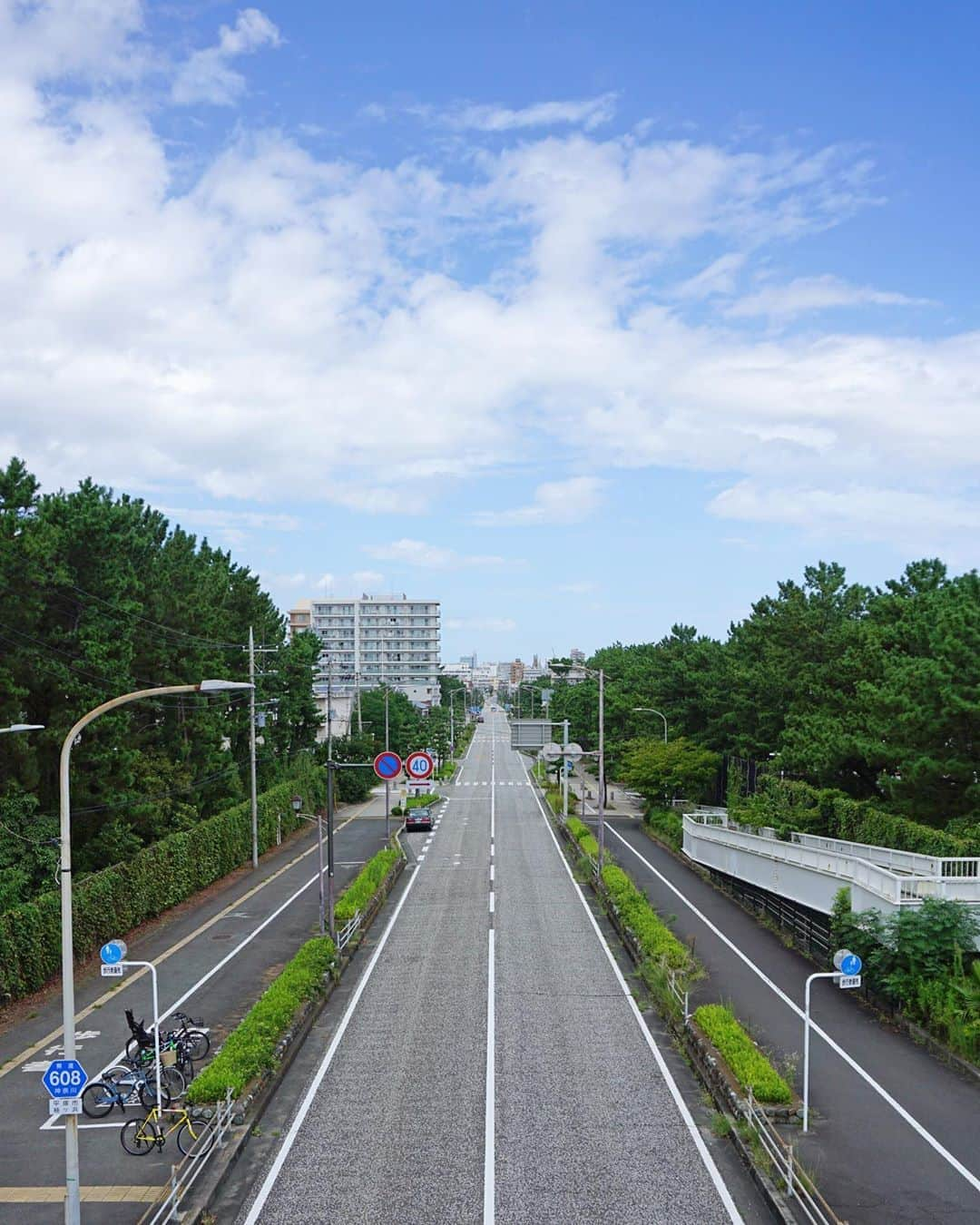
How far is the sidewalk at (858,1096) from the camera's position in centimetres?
1345

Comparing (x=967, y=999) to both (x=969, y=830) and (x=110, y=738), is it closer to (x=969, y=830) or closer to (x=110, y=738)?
(x=969, y=830)

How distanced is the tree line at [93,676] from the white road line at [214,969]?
4754mm

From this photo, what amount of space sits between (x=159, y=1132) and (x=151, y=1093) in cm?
189

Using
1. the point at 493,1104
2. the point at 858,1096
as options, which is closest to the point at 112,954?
the point at 493,1104

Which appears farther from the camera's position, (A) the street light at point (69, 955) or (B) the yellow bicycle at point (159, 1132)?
(B) the yellow bicycle at point (159, 1132)

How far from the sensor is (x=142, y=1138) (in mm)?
15070

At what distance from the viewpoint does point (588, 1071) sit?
60.1ft

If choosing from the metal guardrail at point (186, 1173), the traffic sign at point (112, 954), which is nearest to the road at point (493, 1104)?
the metal guardrail at point (186, 1173)

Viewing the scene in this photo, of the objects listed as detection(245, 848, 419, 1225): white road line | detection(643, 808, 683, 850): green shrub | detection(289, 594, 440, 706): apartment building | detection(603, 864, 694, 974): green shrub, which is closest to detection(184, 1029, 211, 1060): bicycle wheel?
detection(245, 848, 419, 1225): white road line

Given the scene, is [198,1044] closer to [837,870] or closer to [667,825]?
[837,870]

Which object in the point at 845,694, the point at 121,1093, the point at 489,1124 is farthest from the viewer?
the point at 845,694

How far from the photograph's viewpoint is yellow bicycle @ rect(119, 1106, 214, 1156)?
48.6ft

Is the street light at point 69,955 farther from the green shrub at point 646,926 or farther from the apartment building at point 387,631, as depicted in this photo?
the apartment building at point 387,631

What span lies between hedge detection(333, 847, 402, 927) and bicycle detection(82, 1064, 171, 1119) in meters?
10.6
